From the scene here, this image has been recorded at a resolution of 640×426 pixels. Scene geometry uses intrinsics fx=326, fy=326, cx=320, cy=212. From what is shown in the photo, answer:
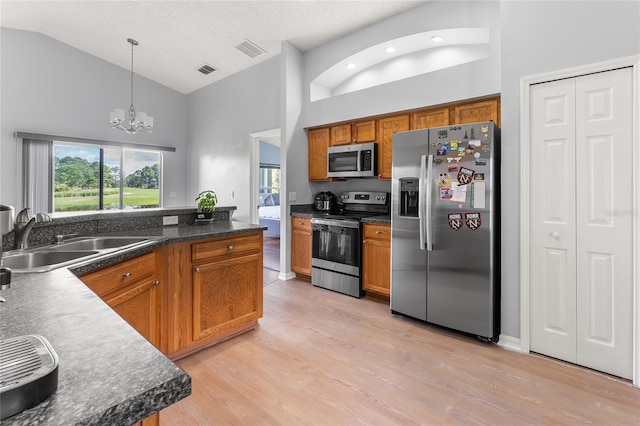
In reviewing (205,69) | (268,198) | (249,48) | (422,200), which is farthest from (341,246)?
(268,198)

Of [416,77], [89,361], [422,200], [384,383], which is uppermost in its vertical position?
[416,77]

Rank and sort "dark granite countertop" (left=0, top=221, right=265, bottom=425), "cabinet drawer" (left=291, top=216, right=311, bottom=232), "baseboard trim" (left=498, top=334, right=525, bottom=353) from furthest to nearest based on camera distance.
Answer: "cabinet drawer" (left=291, top=216, right=311, bottom=232) < "baseboard trim" (left=498, top=334, right=525, bottom=353) < "dark granite countertop" (left=0, top=221, right=265, bottom=425)

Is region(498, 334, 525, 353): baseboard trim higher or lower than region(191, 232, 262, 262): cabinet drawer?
lower

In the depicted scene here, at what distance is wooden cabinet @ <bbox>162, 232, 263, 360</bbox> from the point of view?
7.15ft

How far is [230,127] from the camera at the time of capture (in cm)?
577

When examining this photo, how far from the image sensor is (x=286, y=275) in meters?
4.40

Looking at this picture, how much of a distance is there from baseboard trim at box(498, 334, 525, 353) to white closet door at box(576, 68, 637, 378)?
1.20ft

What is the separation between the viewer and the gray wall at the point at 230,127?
510cm

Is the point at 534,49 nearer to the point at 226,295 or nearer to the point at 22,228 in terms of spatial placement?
the point at 226,295

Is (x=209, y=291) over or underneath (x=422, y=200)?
underneath

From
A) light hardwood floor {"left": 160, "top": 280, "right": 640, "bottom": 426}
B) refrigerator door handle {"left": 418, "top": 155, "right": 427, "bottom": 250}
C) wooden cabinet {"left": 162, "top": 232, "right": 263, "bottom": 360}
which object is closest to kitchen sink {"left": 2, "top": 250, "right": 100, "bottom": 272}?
wooden cabinet {"left": 162, "top": 232, "right": 263, "bottom": 360}

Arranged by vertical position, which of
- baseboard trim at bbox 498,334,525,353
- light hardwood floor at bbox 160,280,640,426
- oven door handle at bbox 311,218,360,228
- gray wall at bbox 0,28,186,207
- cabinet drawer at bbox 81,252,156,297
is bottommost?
light hardwood floor at bbox 160,280,640,426

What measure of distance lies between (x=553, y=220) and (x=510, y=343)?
0.98 m

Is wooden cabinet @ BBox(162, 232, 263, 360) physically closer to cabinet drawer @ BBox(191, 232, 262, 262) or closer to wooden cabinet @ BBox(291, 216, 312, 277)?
cabinet drawer @ BBox(191, 232, 262, 262)
